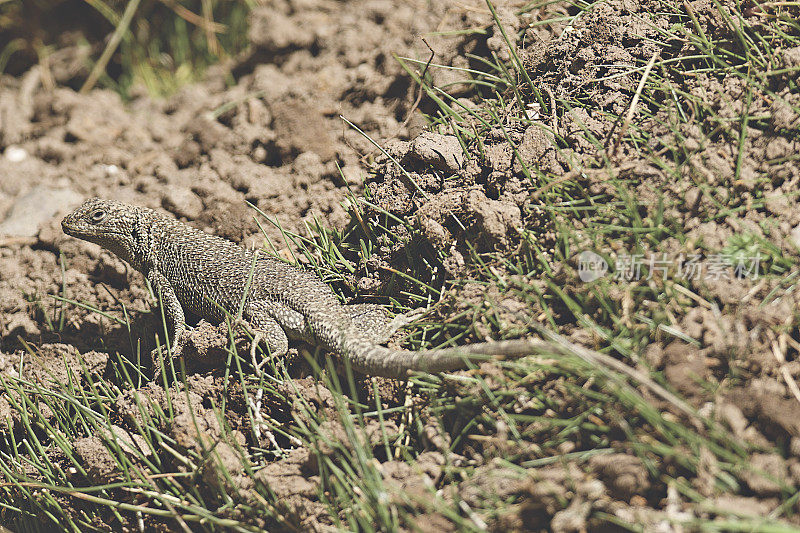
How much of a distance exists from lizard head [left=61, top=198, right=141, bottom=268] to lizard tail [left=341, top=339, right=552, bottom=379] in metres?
1.56

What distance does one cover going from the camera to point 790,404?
226 centimetres

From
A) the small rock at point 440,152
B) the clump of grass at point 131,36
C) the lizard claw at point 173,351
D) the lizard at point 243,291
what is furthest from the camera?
the clump of grass at point 131,36

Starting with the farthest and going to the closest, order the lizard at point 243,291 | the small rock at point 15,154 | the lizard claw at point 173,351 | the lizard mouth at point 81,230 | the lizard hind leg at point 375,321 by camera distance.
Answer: the small rock at point 15,154 → the lizard mouth at point 81,230 → the lizard claw at point 173,351 → the lizard hind leg at point 375,321 → the lizard at point 243,291

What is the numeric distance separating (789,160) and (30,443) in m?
3.76

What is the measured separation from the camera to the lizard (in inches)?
117

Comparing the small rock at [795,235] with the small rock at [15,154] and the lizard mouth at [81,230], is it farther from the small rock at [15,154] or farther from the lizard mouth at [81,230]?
the small rock at [15,154]

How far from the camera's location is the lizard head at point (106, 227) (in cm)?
376

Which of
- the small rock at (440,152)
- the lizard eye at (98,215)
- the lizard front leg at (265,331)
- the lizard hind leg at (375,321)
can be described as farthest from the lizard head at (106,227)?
the small rock at (440,152)

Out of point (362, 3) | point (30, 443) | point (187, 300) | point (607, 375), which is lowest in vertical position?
point (30, 443)

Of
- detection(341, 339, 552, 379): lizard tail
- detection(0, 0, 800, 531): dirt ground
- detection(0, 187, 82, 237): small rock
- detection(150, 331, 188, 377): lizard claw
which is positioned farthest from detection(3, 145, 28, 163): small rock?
detection(341, 339, 552, 379): lizard tail

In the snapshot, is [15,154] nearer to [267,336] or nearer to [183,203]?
[183,203]

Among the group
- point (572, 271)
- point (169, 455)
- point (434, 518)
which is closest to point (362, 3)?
point (572, 271)

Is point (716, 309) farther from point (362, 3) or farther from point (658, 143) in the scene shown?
point (362, 3)

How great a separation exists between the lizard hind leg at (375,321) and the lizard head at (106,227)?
4.54ft
